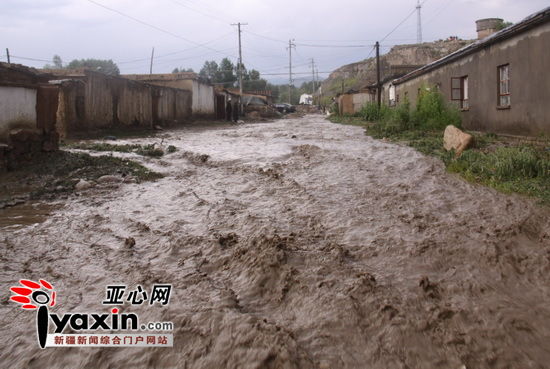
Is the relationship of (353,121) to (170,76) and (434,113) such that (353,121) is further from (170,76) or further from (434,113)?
(434,113)

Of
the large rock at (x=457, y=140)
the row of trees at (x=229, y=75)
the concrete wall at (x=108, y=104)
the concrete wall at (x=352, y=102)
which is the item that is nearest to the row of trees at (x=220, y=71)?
the row of trees at (x=229, y=75)

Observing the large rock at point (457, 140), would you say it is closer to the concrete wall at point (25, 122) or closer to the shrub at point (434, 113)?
the shrub at point (434, 113)

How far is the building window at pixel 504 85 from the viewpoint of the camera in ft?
41.5

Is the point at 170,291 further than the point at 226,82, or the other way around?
the point at 226,82

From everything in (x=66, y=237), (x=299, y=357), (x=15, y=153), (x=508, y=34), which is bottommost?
(x=299, y=357)

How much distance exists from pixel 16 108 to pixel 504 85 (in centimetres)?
1275

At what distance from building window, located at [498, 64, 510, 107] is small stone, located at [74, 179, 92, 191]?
37.8 ft

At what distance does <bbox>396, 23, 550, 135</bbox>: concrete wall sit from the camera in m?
10.7

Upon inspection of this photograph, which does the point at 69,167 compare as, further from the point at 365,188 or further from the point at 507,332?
the point at 507,332

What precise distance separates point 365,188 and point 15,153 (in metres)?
5.59

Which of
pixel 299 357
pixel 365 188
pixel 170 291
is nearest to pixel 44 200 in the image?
pixel 170 291

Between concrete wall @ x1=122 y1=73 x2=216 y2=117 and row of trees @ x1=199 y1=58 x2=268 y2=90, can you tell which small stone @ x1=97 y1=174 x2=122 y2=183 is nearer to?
concrete wall @ x1=122 y1=73 x2=216 y2=117

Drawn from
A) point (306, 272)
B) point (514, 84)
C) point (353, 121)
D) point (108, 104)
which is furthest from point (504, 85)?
point (353, 121)

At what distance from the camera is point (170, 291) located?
283cm
